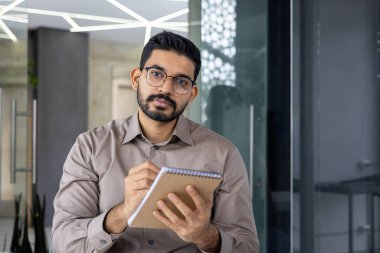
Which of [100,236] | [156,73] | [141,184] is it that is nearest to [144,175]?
[141,184]

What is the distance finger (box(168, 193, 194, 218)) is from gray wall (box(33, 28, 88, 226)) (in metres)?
5.10

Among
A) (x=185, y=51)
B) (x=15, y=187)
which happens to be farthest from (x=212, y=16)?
(x=185, y=51)

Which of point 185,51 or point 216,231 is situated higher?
point 185,51

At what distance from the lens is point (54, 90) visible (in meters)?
6.23

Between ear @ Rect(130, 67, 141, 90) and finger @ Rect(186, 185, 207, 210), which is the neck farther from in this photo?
finger @ Rect(186, 185, 207, 210)

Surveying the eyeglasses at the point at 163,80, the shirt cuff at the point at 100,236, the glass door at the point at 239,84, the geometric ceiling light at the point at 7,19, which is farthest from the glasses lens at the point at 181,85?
the geometric ceiling light at the point at 7,19

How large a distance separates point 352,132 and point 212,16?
1.01 metres

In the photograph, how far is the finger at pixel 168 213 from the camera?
1.18 m

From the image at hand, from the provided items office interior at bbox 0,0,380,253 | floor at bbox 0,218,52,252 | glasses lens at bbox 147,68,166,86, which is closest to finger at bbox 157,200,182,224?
glasses lens at bbox 147,68,166,86

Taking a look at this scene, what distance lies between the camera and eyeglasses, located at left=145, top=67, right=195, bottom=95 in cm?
145

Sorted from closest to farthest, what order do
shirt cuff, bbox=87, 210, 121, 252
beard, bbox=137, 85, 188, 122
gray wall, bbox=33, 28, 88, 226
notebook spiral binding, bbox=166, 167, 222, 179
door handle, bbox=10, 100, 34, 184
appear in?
notebook spiral binding, bbox=166, 167, 222, 179, shirt cuff, bbox=87, 210, 121, 252, beard, bbox=137, 85, 188, 122, door handle, bbox=10, 100, 34, 184, gray wall, bbox=33, 28, 88, 226

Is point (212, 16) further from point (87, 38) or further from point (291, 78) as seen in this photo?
point (87, 38)

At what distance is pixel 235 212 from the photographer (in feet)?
4.93

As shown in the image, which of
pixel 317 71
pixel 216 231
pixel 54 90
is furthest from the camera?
pixel 54 90
